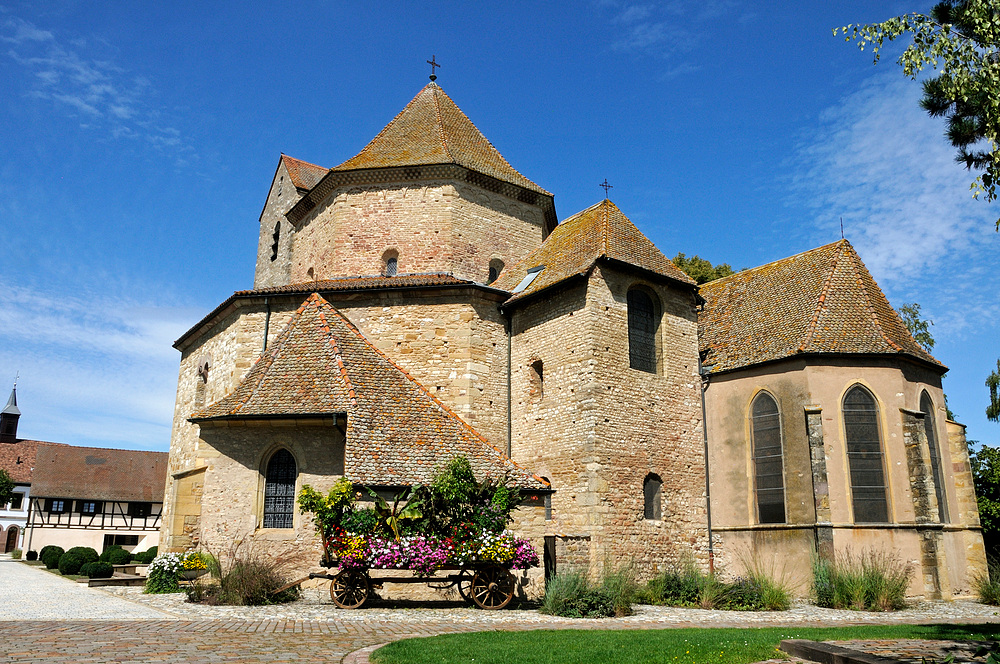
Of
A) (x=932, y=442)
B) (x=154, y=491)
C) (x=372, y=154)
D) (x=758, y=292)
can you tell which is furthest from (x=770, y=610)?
(x=154, y=491)

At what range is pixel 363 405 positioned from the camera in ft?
50.7

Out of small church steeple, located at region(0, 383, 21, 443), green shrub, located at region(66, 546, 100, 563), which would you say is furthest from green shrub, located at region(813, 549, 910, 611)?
small church steeple, located at region(0, 383, 21, 443)

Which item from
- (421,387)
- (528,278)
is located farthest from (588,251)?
(421,387)

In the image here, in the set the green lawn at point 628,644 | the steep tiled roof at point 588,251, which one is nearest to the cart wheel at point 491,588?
the green lawn at point 628,644

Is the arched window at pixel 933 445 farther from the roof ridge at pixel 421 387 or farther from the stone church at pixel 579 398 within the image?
the roof ridge at pixel 421 387

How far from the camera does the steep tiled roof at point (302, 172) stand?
26.8m

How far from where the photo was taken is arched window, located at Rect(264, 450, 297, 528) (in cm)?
1572

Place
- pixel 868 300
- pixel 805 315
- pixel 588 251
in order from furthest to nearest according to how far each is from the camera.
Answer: pixel 868 300, pixel 805 315, pixel 588 251

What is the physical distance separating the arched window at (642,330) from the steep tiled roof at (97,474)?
3885 cm

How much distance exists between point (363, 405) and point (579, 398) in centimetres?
518

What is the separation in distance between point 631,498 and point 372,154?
13.9 meters

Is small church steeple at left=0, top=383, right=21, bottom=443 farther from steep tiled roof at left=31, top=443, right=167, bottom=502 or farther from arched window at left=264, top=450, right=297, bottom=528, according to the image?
arched window at left=264, top=450, right=297, bottom=528

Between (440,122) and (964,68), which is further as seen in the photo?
(440,122)

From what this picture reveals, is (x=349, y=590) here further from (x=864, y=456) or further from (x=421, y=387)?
(x=864, y=456)
